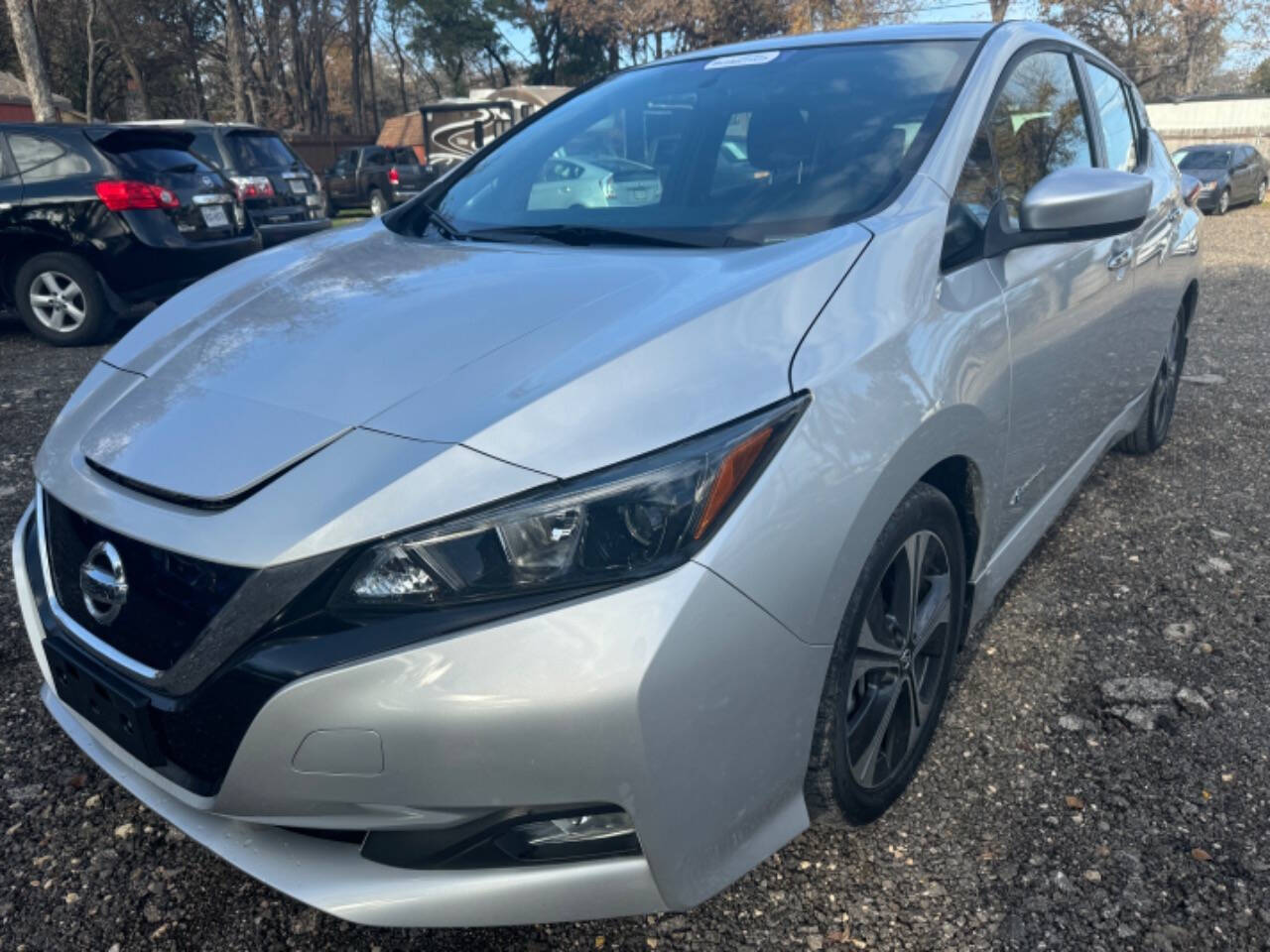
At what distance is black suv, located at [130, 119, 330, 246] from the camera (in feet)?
34.0

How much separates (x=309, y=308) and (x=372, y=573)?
2.77 ft

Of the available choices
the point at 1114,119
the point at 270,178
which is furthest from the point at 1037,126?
the point at 270,178

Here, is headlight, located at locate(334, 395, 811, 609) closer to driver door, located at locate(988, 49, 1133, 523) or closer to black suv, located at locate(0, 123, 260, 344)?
driver door, located at locate(988, 49, 1133, 523)

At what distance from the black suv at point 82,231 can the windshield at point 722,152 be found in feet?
15.9

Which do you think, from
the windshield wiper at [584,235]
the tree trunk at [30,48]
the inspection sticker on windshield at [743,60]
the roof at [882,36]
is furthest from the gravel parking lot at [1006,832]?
the tree trunk at [30,48]

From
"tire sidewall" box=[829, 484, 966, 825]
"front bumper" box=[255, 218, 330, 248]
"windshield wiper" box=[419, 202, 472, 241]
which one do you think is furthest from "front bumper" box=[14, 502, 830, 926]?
"front bumper" box=[255, 218, 330, 248]

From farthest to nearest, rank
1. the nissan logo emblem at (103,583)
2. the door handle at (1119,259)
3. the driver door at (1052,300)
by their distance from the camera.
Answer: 1. the door handle at (1119,259)
2. the driver door at (1052,300)
3. the nissan logo emblem at (103,583)

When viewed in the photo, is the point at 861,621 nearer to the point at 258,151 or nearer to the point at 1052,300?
the point at 1052,300

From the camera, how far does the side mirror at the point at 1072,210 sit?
2.19m

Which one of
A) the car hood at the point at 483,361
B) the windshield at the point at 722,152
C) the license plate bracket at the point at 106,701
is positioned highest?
the windshield at the point at 722,152

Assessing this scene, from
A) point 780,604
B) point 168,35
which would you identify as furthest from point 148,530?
point 168,35

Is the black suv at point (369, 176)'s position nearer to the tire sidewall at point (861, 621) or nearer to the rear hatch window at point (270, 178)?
the rear hatch window at point (270, 178)

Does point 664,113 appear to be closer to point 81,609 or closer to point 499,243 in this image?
point 499,243

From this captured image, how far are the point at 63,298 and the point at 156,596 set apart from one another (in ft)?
20.8
